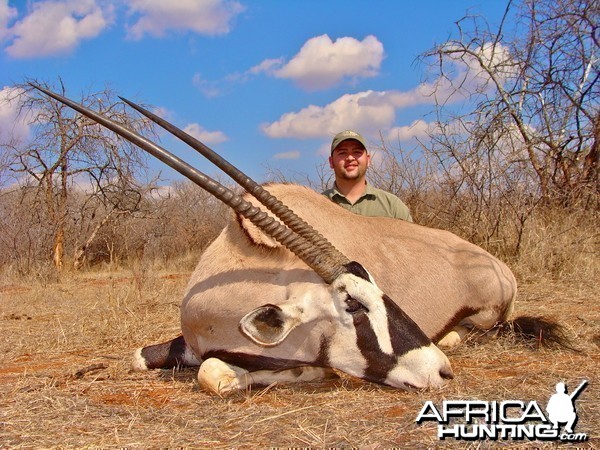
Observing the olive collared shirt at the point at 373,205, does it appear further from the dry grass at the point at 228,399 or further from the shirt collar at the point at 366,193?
the dry grass at the point at 228,399

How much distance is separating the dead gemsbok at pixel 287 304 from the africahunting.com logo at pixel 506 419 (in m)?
0.44

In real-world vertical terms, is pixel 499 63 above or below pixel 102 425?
above

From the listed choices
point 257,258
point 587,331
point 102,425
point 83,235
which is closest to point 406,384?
point 257,258

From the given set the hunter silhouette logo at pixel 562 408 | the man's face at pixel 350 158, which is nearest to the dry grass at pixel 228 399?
the hunter silhouette logo at pixel 562 408

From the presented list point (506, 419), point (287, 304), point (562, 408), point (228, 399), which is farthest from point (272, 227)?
point (562, 408)

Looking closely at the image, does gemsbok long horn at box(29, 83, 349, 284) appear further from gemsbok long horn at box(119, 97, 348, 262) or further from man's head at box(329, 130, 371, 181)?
man's head at box(329, 130, 371, 181)

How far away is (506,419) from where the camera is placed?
2.55 metres

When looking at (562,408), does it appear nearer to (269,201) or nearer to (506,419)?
(506,419)

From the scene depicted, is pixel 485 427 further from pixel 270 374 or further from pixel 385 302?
pixel 270 374

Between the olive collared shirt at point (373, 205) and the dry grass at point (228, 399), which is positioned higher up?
the olive collared shirt at point (373, 205)

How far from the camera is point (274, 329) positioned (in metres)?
3.26

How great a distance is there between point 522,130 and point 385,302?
750 cm

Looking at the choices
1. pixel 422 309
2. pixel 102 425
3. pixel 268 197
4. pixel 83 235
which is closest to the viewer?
pixel 102 425

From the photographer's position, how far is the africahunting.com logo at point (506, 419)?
240 centimetres
